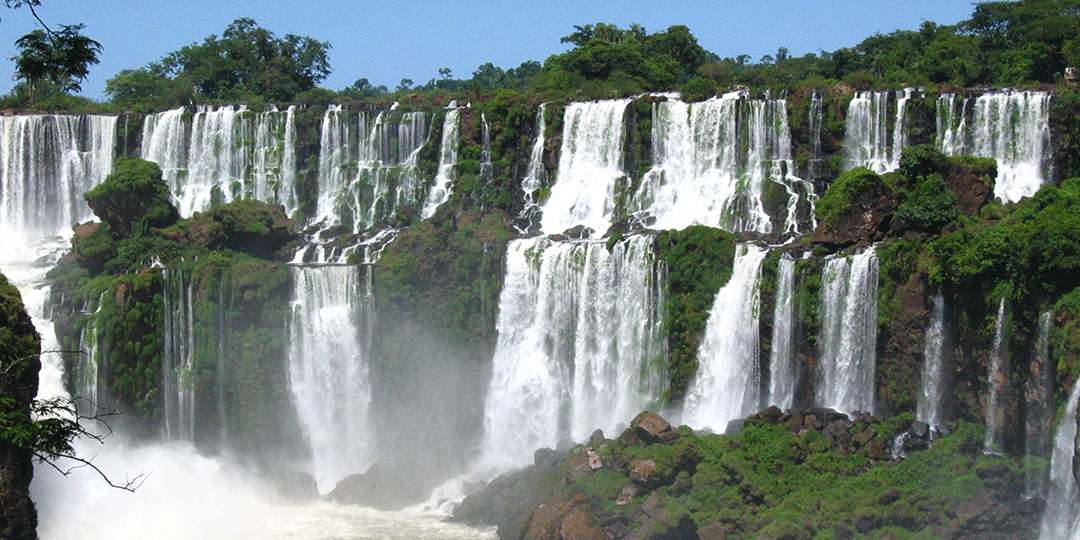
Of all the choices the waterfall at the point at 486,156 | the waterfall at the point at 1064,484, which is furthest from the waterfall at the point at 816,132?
the waterfall at the point at 1064,484

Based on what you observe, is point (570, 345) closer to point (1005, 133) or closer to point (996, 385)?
point (996, 385)

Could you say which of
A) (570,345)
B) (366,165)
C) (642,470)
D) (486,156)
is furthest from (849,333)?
(366,165)

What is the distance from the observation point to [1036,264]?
938 inches

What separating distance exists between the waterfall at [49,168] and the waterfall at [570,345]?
1920 centimetres

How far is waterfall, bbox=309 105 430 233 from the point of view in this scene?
4122cm

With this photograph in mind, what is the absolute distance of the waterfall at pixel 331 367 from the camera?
106 ft

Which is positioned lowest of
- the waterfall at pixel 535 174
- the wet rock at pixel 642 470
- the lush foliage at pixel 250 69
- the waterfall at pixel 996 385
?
the wet rock at pixel 642 470

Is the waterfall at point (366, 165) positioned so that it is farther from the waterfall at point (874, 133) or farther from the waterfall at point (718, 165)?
the waterfall at point (874, 133)

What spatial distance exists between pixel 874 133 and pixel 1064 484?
15798mm

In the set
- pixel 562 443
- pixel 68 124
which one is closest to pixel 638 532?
pixel 562 443

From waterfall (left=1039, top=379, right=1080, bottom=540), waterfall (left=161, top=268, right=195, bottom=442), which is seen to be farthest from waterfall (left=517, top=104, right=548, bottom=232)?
waterfall (left=1039, top=379, right=1080, bottom=540)

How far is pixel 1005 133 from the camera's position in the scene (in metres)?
33.6

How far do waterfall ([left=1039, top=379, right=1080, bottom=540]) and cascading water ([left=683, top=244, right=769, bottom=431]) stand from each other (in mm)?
8372

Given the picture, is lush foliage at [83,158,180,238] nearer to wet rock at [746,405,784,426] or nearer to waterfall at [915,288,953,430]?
wet rock at [746,405,784,426]
